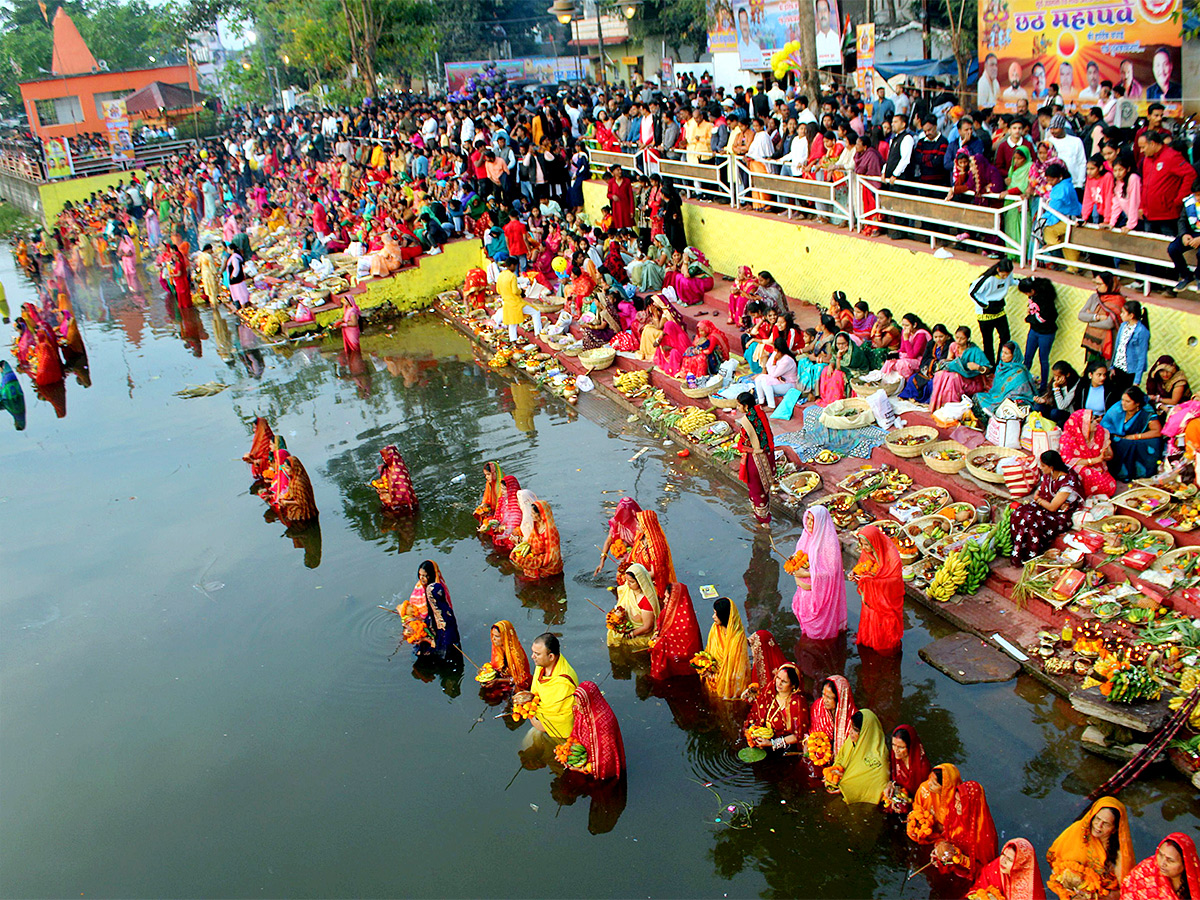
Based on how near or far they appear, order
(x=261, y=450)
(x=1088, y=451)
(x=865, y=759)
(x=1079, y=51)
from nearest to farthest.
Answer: (x=865, y=759)
(x=1088, y=451)
(x=261, y=450)
(x=1079, y=51)

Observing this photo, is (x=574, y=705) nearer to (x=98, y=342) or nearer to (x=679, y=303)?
(x=679, y=303)

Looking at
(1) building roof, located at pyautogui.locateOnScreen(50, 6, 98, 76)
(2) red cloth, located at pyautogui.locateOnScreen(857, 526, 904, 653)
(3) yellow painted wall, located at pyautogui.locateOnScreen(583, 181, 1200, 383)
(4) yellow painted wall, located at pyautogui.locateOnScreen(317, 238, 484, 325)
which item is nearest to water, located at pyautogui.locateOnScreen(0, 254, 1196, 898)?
(2) red cloth, located at pyautogui.locateOnScreen(857, 526, 904, 653)

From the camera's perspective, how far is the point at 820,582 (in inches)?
281

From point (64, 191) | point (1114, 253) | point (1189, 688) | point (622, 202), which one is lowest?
point (1189, 688)

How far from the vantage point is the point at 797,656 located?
7.31 m

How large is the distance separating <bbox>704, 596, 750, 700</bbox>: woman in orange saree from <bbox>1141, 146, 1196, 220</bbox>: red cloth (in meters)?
5.65

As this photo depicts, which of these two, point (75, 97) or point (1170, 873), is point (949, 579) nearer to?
point (1170, 873)

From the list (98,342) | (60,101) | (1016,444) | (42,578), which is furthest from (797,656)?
(60,101)

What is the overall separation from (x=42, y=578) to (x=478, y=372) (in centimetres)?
675

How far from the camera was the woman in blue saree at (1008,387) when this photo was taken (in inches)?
362

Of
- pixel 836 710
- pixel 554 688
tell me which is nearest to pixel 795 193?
pixel 554 688

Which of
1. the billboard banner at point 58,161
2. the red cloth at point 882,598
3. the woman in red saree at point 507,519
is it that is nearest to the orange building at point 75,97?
the billboard banner at point 58,161

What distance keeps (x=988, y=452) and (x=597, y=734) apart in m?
4.60

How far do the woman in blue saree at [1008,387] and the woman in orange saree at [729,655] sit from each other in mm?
3965
